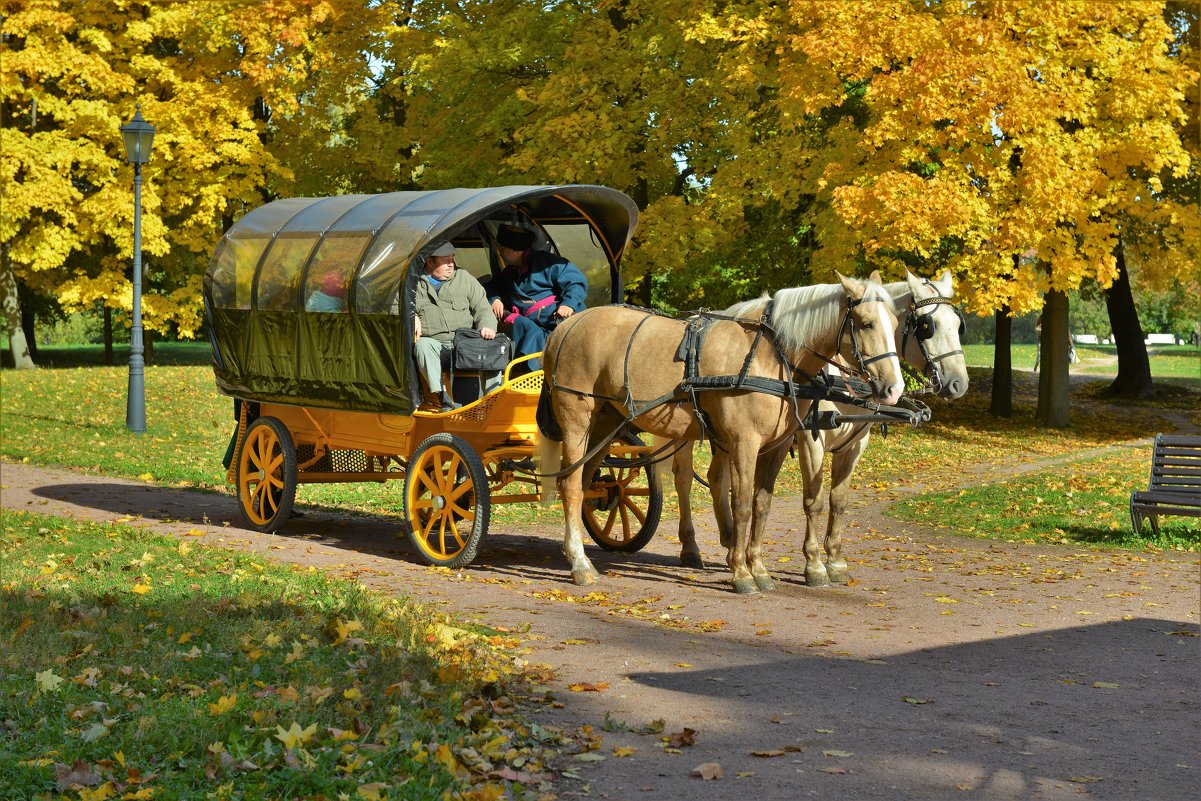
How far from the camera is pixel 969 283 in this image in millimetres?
20656

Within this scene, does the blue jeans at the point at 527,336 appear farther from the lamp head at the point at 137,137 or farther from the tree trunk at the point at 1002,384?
the tree trunk at the point at 1002,384

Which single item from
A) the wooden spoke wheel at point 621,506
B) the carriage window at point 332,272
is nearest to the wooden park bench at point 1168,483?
the wooden spoke wheel at point 621,506

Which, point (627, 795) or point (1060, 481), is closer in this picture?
point (627, 795)

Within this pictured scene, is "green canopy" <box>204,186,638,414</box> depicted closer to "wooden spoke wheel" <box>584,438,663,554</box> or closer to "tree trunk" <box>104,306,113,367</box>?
"wooden spoke wheel" <box>584,438,663,554</box>

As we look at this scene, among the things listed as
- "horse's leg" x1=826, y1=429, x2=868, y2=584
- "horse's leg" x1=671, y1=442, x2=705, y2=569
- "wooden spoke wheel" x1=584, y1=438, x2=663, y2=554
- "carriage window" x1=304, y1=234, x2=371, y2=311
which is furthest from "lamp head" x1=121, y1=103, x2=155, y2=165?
"horse's leg" x1=826, y1=429, x2=868, y2=584

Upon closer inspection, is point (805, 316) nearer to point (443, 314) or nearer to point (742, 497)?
point (742, 497)

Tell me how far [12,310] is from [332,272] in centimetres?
2360

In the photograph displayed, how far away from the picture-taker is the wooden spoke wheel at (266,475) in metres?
12.1

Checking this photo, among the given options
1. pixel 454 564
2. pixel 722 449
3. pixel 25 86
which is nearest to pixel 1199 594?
pixel 722 449

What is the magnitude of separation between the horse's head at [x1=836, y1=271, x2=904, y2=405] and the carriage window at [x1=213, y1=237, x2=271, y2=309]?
5704mm

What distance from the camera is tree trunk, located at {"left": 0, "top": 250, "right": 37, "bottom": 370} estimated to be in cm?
3187

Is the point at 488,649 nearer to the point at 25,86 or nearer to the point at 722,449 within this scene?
the point at 722,449

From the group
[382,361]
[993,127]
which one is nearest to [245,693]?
[382,361]

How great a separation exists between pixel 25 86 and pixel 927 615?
26983 mm
